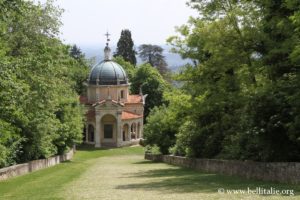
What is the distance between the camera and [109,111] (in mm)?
88500

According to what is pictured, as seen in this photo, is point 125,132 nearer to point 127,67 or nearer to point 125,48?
point 127,67

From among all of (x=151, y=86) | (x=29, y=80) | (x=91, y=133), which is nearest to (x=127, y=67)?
(x=151, y=86)

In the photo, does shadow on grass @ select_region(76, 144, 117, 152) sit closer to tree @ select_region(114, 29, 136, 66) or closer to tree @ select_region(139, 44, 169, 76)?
tree @ select_region(114, 29, 136, 66)

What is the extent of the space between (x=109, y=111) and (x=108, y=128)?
3427mm

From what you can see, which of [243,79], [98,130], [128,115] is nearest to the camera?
[243,79]

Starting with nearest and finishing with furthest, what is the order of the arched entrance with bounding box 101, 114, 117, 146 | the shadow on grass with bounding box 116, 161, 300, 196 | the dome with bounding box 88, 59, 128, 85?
1. the shadow on grass with bounding box 116, 161, 300, 196
2. the arched entrance with bounding box 101, 114, 117, 146
3. the dome with bounding box 88, 59, 128, 85

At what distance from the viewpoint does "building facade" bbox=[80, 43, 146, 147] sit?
290ft

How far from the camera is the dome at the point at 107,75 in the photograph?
90.6 metres

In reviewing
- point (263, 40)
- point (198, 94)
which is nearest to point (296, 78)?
point (263, 40)

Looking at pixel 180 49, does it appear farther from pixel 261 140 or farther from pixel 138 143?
pixel 138 143

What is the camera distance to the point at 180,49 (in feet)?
97.3

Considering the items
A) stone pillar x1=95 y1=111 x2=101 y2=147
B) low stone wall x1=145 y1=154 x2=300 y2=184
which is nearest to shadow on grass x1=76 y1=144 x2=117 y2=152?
stone pillar x1=95 y1=111 x2=101 y2=147

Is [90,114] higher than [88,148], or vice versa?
[90,114]

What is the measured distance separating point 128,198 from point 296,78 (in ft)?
29.3
